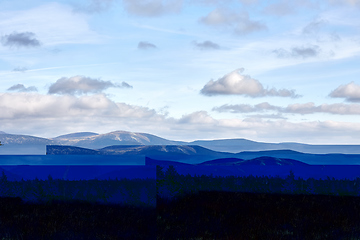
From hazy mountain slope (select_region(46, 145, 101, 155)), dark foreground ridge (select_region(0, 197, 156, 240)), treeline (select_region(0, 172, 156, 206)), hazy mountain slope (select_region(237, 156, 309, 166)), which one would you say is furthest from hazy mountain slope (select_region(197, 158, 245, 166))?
dark foreground ridge (select_region(0, 197, 156, 240))

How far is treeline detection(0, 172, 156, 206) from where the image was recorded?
9.96 metres

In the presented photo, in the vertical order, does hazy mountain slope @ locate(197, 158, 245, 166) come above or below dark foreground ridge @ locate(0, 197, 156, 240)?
above

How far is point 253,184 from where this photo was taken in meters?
14.7

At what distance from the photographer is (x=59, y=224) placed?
9.73 m

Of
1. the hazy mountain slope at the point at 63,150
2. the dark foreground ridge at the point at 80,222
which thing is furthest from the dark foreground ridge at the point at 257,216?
the hazy mountain slope at the point at 63,150

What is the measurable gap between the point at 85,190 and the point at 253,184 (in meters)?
6.17

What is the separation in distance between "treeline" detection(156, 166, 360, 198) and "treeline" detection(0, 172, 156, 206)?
3.29 m

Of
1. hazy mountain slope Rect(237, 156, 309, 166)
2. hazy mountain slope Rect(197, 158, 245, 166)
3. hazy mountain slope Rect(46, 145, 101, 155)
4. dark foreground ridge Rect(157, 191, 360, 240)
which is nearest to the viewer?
dark foreground ridge Rect(157, 191, 360, 240)

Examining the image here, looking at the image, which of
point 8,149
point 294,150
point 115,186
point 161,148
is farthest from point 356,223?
point 8,149

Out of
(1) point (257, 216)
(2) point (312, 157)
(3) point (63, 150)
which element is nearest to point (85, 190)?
(1) point (257, 216)

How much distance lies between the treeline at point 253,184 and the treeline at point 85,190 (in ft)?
10.8

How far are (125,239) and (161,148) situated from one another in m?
7.06

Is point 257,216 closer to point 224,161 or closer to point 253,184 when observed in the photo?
point 253,184

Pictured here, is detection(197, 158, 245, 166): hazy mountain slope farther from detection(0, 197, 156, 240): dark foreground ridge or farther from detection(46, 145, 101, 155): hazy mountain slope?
detection(0, 197, 156, 240): dark foreground ridge
